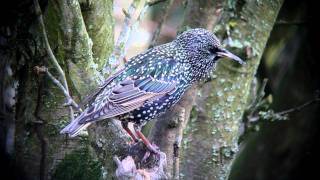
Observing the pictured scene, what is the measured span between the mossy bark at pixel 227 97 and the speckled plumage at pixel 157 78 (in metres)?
0.39

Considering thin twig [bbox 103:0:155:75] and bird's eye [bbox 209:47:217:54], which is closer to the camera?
thin twig [bbox 103:0:155:75]

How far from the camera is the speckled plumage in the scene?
514 cm

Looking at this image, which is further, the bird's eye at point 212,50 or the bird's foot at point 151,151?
the bird's eye at point 212,50

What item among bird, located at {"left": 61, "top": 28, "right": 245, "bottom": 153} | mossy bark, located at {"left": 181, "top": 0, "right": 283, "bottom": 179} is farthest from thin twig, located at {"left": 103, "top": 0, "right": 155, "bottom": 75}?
mossy bark, located at {"left": 181, "top": 0, "right": 283, "bottom": 179}

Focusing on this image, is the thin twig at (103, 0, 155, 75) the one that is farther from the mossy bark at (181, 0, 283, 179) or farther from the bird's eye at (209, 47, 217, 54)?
the mossy bark at (181, 0, 283, 179)

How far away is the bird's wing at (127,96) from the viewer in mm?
4883

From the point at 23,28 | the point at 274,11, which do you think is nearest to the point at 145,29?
the point at 274,11

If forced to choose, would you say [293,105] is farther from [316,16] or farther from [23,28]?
[23,28]

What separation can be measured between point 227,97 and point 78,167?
139cm

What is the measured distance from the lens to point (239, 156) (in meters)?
8.87

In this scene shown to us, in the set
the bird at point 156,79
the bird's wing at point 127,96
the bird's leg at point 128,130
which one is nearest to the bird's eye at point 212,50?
the bird at point 156,79

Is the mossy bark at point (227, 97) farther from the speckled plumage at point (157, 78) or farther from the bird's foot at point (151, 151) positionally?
the bird's foot at point (151, 151)

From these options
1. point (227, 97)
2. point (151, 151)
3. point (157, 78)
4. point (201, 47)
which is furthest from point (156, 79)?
point (151, 151)

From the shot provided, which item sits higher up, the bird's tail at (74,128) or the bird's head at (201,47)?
the bird's head at (201,47)
